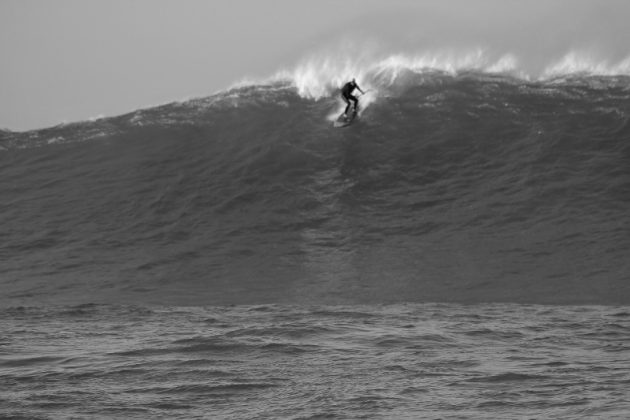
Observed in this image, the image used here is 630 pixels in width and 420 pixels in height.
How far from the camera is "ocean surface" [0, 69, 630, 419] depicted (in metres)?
9.40

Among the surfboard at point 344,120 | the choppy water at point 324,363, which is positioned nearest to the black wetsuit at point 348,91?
the surfboard at point 344,120

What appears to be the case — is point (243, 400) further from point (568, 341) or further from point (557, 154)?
point (557, 154)

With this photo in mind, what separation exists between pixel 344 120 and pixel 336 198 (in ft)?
10.4

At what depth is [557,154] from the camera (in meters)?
18.2

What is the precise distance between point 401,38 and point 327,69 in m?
2.15

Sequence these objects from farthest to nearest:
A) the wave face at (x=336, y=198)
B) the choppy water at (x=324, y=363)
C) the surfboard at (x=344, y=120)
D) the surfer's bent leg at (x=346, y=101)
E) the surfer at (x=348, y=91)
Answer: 1. the surfboard at (x=344, y=120)
2. the surfer's bent leg at (x=346, y=101)
3. the surfer at (x=348, y=91)
4. the wave face at (x=336, y=198)
5. the choppy water at (x=324, y=363)

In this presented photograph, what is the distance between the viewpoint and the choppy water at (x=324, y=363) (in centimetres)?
874

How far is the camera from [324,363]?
33.4 ft

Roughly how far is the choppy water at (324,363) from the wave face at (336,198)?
5.70ft

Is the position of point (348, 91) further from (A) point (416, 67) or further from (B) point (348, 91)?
(A) point (416, 67)

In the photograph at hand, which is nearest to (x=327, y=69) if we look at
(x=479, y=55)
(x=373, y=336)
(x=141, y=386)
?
(x=479, y=55)

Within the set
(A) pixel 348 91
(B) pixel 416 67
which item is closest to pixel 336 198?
(A) pixel 348 91

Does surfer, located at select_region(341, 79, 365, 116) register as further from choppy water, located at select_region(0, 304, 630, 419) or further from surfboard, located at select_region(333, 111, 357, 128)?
choppy water, located at select_region(0, 304, 630, 419)

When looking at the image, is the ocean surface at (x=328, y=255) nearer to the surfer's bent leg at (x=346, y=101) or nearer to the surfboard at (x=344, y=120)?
the surfboard at (x=344, y=120)
